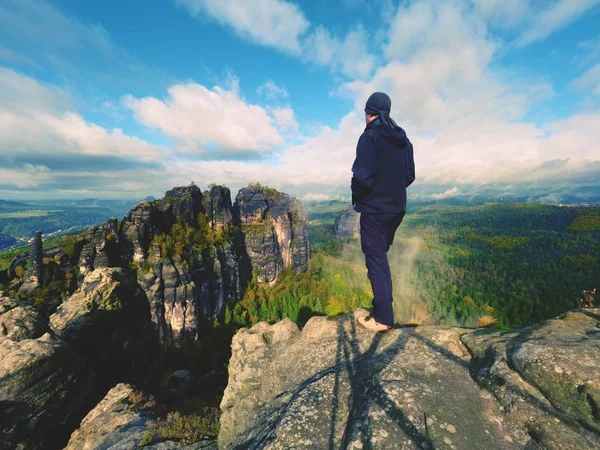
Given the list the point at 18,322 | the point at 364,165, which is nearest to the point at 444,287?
the point at 364,165

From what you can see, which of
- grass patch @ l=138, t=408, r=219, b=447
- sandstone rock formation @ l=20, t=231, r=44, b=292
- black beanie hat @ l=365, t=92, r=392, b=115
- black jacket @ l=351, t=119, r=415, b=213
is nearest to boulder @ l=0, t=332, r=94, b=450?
grass patch @ l=138, t=408, r=219, b=447

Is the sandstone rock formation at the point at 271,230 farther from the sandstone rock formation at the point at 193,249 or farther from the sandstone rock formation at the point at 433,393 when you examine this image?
the sandstone rock formation at the point at 433,393

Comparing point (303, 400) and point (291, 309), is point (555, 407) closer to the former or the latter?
point (303, 400)

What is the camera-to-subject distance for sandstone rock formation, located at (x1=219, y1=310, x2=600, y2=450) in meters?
4.00

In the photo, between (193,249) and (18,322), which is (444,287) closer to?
(193,249)

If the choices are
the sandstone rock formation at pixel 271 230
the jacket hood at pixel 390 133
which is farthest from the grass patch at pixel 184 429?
the sandstone rock formation at pixel 271 230

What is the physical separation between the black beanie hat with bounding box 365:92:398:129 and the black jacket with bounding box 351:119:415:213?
18 centimetres

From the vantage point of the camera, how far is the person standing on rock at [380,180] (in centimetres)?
612

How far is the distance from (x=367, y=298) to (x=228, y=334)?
4413cm

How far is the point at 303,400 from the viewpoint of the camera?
5.54 metres

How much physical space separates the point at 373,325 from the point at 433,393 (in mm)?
2724

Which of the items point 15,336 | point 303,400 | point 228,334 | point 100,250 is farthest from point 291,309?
point 303,400

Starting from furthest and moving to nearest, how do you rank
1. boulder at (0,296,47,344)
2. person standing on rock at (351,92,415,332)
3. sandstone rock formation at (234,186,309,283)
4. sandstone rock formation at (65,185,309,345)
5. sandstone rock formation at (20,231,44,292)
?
sandstone rock formation at (234,186,309,283), sandstone rock formation at (65,185,309,345), sandstone rock formation at (20,231,44,292), boulder at (0,296,47,344), person standing on rock at (351,92,415,332)

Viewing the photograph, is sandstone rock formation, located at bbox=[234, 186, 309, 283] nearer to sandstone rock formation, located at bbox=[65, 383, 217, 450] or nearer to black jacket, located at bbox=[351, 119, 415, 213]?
sandstone rock formation, located at bbox=[65, 383, 217, 450]
